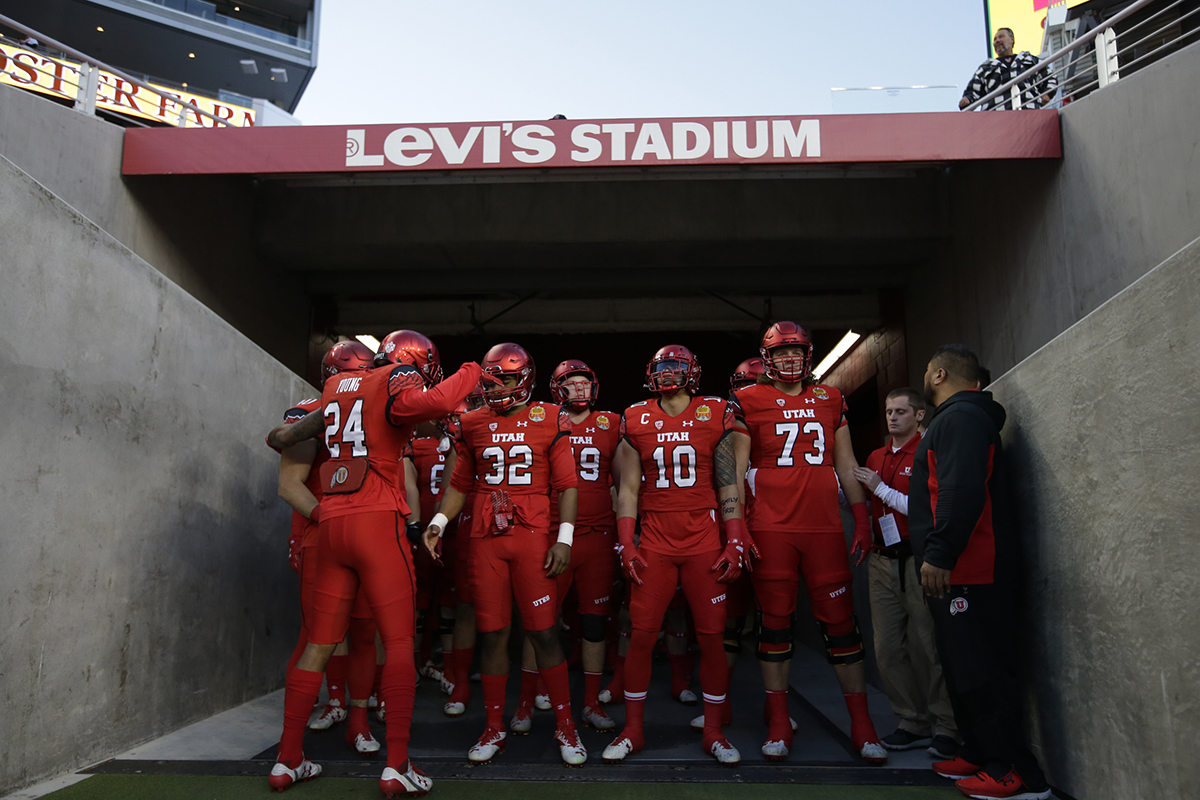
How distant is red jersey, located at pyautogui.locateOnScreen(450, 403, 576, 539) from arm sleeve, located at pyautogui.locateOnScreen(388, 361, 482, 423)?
649 millimetres

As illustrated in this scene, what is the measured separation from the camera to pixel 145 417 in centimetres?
445

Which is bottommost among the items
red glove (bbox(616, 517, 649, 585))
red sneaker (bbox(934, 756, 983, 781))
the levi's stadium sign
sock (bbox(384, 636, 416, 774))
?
red sneaker (bbox(934, 756, 983, 781))

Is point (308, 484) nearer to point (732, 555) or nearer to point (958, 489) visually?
point (732, 555)

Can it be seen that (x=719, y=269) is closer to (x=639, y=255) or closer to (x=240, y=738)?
(x=639, y=255)

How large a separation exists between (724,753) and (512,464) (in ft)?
6.12

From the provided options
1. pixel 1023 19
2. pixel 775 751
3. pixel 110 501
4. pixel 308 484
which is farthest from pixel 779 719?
pixel 1023 19

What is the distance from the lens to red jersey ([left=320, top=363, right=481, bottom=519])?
3908 mm

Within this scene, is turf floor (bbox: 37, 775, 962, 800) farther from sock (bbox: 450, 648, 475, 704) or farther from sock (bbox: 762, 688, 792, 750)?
sock (bbox: 450, 648, 475, 704)

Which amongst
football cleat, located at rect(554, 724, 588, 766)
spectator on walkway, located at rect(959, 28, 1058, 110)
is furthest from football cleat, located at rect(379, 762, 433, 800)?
spectator on walkway, located at rect(959, 28, 1058, 110)

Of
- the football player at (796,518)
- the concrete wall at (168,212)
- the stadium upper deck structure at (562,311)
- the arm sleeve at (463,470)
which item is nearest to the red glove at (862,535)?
the football player at (796,518)

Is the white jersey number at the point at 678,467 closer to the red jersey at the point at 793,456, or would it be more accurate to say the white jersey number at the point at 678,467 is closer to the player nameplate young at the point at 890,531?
the red jersey at the point at 793,456

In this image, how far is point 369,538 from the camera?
3.85 m

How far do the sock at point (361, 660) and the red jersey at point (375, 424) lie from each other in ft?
2.96

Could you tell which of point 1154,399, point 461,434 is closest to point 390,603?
point 461,434
